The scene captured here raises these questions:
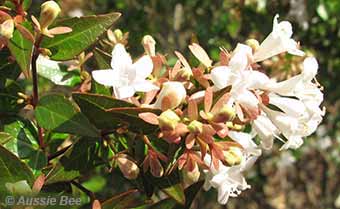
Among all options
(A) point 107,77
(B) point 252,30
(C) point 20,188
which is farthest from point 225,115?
(B) point 252,30

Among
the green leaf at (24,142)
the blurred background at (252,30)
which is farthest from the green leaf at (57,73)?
the blurred background at (252,30)

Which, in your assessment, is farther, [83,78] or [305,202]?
[305,202]

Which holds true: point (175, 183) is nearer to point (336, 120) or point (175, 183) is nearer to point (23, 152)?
point (23, 152)

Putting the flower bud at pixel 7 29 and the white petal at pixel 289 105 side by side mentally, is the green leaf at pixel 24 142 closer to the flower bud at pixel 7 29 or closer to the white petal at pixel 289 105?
the flower bud at pixel 7 29

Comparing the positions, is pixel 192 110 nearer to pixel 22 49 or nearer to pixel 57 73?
pixel 22 49

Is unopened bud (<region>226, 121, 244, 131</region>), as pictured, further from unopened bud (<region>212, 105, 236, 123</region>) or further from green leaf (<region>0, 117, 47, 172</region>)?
green leaf (<region>0, 117, 47, 172</region>)

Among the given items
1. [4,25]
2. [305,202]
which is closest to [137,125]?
[4,25]
